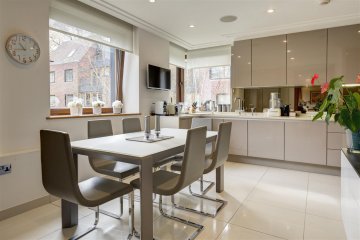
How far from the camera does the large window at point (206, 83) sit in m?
5.08

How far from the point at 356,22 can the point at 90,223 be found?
4.55 metres

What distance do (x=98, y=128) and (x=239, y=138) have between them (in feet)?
8.31

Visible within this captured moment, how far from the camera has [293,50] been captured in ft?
12.7

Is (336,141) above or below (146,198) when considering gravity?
above

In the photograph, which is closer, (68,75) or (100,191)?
(100,191)

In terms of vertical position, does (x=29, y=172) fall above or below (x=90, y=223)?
above

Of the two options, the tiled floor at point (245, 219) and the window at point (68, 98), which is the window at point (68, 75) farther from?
the tiled floor at point (245, 219)

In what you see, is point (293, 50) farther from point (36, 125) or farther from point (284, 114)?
point (36, 125)

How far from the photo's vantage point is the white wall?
2084 millimetres

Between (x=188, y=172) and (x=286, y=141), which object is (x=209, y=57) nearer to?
(x=286, y=141)

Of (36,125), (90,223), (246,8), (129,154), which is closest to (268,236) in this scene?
(129,154)

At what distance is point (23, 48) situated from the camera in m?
2.22

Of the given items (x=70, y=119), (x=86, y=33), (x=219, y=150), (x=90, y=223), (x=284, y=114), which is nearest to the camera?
(x=90, y=223)

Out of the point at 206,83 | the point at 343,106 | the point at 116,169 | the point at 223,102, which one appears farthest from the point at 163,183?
the point at 206,83
